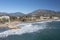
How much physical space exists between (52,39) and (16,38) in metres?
5.23

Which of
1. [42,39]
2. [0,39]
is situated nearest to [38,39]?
[42,39]

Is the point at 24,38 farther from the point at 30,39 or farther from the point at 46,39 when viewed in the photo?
the point at 46,39

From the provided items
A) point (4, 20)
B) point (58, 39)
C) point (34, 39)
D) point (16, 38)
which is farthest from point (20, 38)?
point (4, 20)

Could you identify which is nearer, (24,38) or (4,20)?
(24,38)

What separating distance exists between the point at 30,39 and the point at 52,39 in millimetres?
3122

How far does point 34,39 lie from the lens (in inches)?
915

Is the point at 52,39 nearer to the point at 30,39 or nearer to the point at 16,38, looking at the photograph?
the point at 30,39

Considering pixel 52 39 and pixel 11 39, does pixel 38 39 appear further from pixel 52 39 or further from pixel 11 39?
pixel 11 39

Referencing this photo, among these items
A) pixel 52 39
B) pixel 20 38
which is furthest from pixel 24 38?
pixel 52 39

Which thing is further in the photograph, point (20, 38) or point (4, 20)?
point (4, 20)

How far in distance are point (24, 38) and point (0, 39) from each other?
3521 millimetres

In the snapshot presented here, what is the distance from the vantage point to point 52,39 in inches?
882

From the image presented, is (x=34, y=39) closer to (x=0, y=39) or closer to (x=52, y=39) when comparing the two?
(x=52, y=39)

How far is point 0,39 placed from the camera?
73.2 feet
